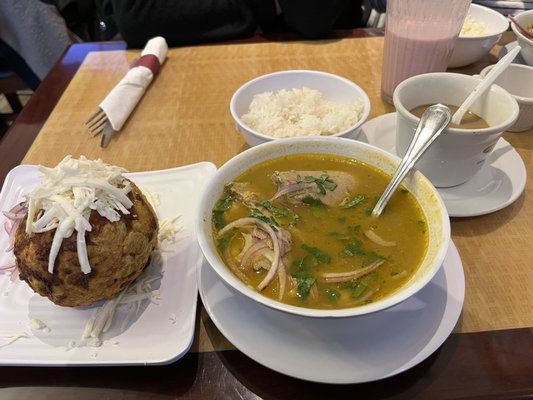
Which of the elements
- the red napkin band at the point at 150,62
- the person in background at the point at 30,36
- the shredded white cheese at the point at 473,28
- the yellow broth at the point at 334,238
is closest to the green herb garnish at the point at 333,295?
the yellow broth at the point at 334,238

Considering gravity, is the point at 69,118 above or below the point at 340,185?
below

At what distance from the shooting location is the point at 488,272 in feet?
5.06

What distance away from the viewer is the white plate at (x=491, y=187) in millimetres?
1683

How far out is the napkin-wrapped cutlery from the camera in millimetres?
→ 2328

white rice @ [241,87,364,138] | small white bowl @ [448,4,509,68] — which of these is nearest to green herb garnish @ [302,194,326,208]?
white rice @ [241,87,364,138]

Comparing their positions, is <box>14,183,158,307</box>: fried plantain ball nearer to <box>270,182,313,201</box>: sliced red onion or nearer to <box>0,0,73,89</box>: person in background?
<box>270,182,313,201</box>: sliced red onion

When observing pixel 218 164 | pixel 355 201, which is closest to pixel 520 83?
pixel 355 201

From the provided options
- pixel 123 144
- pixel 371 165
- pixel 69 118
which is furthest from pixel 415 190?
pixel 69 118

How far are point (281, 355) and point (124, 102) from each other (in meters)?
1.78

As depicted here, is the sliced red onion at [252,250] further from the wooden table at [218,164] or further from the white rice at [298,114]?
the white rice at [298,114]

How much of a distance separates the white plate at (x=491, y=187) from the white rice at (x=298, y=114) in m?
0.24

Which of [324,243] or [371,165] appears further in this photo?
[371,165]

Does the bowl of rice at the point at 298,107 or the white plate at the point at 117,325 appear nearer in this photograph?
the white plate at the point at 117,325

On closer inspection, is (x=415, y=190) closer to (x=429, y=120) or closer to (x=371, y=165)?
(x=371, y=165)
